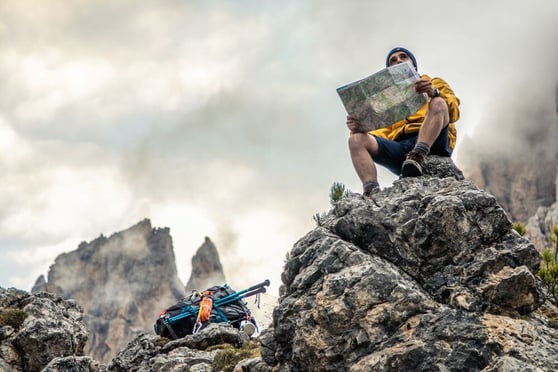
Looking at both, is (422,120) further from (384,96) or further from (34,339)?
(34,339)

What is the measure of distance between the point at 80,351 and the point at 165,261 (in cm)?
13925

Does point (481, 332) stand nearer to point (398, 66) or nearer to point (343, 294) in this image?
point (343, 294)

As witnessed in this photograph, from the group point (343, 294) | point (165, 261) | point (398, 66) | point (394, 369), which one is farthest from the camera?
point (165, 261)

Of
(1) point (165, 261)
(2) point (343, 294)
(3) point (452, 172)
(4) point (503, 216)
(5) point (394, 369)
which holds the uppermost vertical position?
(1) point (165, 261)

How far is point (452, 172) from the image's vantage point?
Result: 27.7ft

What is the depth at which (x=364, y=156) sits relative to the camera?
8461 mm

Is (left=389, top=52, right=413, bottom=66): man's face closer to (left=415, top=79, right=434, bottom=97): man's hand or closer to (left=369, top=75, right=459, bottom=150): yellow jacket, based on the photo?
(left=369, top=75, right=459, bottom=150): yellow jacket

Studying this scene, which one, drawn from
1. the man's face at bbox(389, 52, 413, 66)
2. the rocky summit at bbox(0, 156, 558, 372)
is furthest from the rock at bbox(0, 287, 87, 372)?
the man's face at bbox(389, 52, 413, 66)

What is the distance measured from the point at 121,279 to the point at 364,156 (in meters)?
152

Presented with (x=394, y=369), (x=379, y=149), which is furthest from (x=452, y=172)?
(x=394, y=369)

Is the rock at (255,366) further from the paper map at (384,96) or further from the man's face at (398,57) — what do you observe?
the man's face at (398,57)

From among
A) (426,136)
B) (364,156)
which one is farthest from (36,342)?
(426,136)

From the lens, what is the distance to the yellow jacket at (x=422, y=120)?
8.68 meters

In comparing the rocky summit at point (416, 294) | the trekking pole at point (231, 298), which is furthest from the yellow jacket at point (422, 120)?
the trekking pole at point (231, 298)
